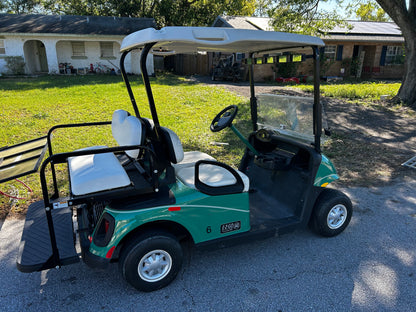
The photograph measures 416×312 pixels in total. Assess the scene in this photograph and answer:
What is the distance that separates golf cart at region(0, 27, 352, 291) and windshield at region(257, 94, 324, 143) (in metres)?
0.01

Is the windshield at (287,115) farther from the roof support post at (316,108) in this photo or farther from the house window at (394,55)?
the house window at (394,55)

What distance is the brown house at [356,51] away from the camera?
18.5 m

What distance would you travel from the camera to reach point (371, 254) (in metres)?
3.07

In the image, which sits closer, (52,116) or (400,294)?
(400,294)

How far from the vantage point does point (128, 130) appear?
284 cm

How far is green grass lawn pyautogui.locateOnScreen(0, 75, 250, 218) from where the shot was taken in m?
6.00

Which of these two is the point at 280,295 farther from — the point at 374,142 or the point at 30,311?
the point at 374,142

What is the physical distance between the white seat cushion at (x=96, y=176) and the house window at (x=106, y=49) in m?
17.2

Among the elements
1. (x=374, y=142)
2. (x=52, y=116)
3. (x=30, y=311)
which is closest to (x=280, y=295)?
(x=30, y=311)

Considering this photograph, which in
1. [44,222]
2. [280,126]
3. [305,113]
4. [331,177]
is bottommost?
[44,222]

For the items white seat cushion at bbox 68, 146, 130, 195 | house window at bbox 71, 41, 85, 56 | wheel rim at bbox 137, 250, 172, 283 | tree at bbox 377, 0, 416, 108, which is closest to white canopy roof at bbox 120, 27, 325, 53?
white seat cushion at bbox 68, 146, 130, 195

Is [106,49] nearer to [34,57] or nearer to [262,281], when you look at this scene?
[34,57]

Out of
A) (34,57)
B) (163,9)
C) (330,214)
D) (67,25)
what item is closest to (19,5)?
(34,57)

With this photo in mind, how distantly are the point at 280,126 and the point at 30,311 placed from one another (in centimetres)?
291
